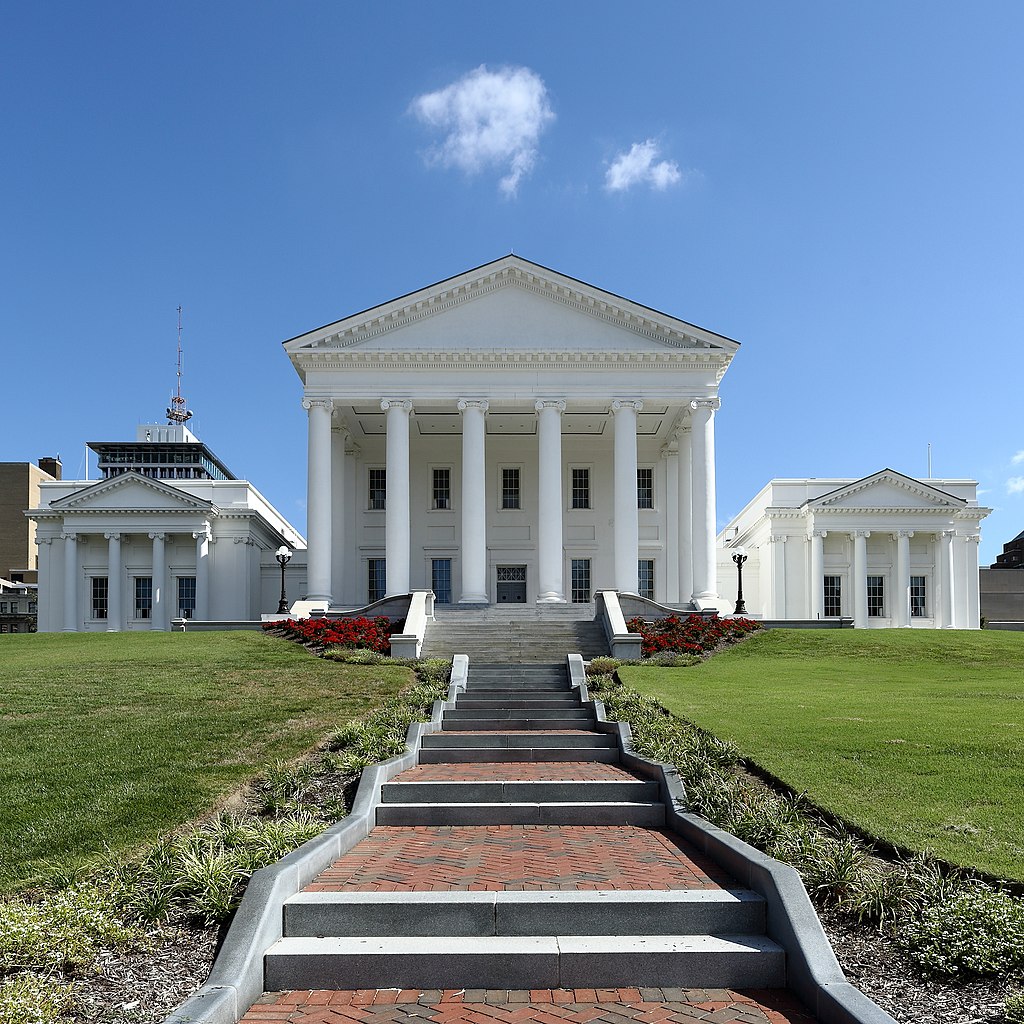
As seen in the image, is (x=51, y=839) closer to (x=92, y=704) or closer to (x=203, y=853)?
(x=203, y=853)

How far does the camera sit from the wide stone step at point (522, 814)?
38.3 ft

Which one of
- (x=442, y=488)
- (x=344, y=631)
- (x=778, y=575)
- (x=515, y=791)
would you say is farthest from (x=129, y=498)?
(x=515, y=791)

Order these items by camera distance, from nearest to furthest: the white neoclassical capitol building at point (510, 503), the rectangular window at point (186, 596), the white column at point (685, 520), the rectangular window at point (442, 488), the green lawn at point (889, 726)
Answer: the green lawn at point (889, 726)
the white neoclassical capitol building at point (510, 503)
the white column at point (685, 520)
the rectangular window at point (442, 488)
the rectangular window at point (186, 596)

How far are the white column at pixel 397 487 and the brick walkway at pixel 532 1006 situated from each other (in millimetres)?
32348

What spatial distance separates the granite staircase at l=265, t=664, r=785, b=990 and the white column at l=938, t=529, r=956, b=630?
1738 inches

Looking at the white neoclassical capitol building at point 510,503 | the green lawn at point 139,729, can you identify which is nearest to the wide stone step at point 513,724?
the green lawn at point 139,729

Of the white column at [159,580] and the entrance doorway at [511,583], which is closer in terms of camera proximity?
the entrance doorway at [511,583]

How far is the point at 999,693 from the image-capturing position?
63.4 ft

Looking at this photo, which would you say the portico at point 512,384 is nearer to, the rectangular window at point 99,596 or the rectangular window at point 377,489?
the rectangular window at point 377,489

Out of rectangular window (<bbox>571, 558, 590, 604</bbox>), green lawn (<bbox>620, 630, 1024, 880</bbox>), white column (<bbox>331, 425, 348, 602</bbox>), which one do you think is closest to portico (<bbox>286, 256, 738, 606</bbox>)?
white column (<bbox>331, 425, 348, 602</bbox>)

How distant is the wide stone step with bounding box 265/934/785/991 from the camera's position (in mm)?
7199

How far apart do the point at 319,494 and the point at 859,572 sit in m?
29.6

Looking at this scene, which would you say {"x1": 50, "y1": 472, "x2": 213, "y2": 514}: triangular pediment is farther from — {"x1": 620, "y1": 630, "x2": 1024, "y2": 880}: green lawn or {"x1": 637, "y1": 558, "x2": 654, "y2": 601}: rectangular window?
{"x1": 620, "y1": 630, "x2": 1024, "y2": 880}: green lawn

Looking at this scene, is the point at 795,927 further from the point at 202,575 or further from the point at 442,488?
the point at 202,575
